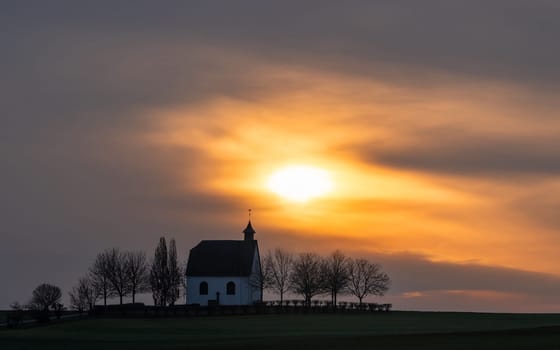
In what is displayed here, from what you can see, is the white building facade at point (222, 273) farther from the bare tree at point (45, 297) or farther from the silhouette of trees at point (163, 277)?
the bare tree at point (45, 297)

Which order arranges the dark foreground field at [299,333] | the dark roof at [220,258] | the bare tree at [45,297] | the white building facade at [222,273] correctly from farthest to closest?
the dark roof at [220,258] → the white building facade at [222,273] → the bare tree at [45,297] → the dark foreground field at [299,333]

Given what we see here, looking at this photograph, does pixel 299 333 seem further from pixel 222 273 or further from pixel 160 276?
pixel 222 273

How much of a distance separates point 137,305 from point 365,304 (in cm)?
3144

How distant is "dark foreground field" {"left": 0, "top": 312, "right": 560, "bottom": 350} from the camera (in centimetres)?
7419

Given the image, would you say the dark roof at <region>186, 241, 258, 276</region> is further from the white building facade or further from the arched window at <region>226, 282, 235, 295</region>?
the arched window at <region>226, 282, 235, 295</region>

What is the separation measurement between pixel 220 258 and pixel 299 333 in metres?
66.3

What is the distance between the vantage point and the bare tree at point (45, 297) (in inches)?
5487

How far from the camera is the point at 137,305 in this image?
5418 inches

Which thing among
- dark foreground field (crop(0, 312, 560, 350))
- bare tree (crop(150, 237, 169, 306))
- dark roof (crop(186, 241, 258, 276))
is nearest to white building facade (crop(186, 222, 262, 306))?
dark roof (crop(186, 241, 258, 276))

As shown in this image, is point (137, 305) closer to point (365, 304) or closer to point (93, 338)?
point (365, 304)

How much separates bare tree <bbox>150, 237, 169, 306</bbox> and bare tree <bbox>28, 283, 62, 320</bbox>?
13.1 meters

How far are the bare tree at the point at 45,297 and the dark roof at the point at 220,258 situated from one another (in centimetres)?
2333

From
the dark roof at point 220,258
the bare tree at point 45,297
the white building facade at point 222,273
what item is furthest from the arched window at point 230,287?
the bare tree at point 45,297

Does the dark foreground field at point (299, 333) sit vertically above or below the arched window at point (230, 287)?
below
